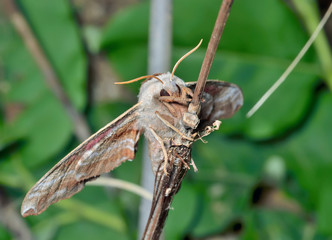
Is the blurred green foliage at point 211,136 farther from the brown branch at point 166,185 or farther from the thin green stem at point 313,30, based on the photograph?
the brown branch at point 166,185

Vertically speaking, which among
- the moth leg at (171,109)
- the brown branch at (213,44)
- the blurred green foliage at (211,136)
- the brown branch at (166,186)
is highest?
the brown branch at (213,44)

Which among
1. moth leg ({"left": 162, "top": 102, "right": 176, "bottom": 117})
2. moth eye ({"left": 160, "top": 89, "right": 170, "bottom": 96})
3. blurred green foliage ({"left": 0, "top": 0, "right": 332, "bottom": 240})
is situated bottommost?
blurred green foliage ({"left": 0, "top": 0, "right": 332, "bottom": 240})

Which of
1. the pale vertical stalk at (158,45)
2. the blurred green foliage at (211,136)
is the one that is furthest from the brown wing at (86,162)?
the blurred green foliage at (211,136)

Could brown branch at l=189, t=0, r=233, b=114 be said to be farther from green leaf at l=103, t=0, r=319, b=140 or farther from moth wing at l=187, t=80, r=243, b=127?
green leaf at l=103, t=0, r=319, b=140

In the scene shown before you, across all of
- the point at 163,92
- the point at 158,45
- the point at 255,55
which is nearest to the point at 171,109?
the point at 163,92

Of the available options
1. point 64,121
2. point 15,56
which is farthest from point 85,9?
point 64,121

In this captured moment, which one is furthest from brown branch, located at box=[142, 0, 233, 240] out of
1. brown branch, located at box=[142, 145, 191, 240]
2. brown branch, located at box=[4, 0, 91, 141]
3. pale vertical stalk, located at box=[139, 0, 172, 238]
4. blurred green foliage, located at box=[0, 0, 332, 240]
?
brown branch, located at box=[4, 0, 91, 141]

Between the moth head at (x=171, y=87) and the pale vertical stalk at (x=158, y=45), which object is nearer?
the moth head at (x=171, y=87)
